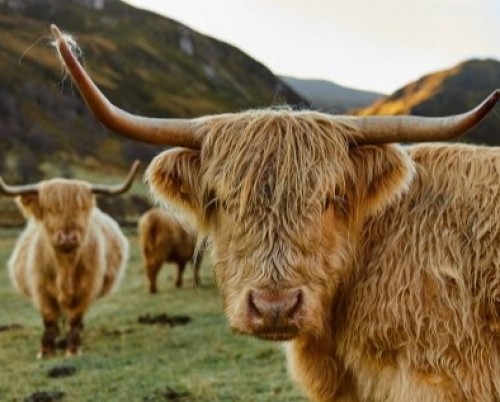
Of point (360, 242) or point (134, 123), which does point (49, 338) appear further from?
point (360, 242)

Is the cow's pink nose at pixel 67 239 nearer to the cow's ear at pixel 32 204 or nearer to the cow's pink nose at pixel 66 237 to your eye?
the cow's pink nose at pixel 66 237

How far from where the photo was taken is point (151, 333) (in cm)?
1253

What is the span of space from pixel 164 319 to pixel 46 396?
563cm

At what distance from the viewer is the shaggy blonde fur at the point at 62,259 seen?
10.5 meters

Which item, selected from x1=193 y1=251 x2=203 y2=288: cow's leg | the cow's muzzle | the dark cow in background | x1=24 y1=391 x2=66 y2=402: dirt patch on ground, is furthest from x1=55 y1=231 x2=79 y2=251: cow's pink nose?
the dark cow in background

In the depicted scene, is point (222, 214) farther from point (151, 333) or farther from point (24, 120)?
point (24, 120)

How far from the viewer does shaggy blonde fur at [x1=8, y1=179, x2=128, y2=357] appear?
10508 mm

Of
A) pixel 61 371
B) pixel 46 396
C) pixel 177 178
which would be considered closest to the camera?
pixel 177 178

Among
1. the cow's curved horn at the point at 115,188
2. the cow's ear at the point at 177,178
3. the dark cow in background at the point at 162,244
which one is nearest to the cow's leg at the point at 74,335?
the cow's curved horn at the point at 115,188

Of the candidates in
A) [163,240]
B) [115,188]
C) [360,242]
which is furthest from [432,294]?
[163,240]

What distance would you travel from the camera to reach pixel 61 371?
31.4ft

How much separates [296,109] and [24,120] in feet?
273

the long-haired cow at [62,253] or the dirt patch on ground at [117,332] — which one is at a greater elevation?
the long-haired cow at [62,253]

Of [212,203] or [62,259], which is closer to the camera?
[212,203]
